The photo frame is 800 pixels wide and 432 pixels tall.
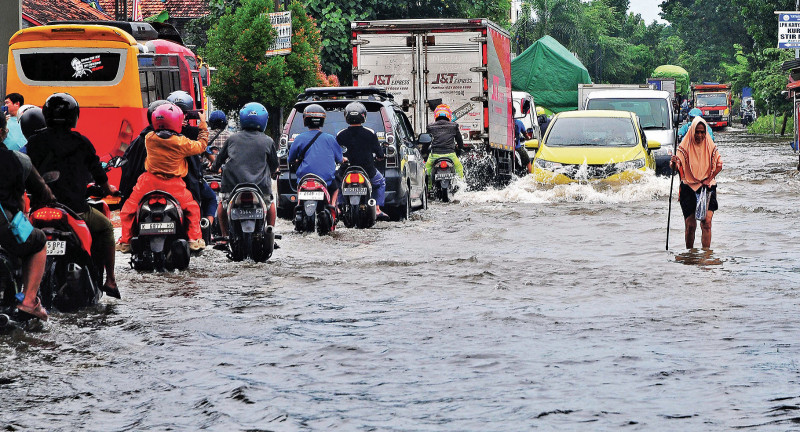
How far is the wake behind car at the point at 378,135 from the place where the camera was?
16.6m

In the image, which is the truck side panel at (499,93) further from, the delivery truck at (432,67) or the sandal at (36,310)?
the sandal at (36,310)

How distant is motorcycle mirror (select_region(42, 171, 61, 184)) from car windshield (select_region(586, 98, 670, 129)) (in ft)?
56.5

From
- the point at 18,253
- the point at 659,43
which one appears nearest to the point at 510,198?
the point at 18,253

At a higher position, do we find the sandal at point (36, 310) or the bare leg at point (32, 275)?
the bare leg at point (32, 275)

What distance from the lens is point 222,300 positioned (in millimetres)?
9836

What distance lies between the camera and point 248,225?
1195 centimetres

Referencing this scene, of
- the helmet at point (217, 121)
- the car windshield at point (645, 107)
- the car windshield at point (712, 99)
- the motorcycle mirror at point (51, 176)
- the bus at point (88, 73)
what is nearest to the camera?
the motorcycle mirror at point (51, 176)

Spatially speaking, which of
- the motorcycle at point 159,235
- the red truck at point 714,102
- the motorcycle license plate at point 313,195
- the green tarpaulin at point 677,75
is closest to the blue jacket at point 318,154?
the motorcycle license plate at point 313,195

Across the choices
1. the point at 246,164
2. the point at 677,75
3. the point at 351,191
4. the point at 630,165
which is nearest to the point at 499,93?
the point at 630,165

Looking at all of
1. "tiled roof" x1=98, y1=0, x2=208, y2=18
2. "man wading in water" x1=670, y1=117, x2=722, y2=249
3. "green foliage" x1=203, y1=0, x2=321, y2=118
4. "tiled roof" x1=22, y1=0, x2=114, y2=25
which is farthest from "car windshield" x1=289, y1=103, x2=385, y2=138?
"tiled roof" x1=98, y1=0, x2=208, y2=18

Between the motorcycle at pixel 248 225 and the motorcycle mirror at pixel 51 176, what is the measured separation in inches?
119

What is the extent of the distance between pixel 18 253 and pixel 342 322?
215 centimetres

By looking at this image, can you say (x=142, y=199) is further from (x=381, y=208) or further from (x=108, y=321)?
(x=381, y=208)

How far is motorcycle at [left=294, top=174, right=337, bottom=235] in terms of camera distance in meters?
14.4
